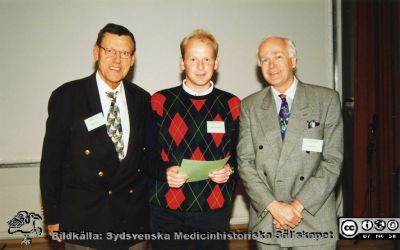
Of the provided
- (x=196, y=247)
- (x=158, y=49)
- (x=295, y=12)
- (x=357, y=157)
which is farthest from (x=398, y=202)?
(x=158, y=49)

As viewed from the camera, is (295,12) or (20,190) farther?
(295,12)

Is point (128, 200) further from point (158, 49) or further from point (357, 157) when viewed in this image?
point (357, 157)

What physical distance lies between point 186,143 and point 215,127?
0.73 ft

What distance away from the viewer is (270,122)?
2264 mm

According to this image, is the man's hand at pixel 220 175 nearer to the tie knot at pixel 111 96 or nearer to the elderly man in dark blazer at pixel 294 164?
the elderly man in dark blazer at pixel 294 164

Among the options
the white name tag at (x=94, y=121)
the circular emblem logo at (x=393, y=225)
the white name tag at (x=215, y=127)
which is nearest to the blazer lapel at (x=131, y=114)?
the white name tag at (x=94, y=121)

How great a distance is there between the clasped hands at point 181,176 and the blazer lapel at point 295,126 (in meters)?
0.37

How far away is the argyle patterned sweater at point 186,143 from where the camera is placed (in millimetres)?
2303

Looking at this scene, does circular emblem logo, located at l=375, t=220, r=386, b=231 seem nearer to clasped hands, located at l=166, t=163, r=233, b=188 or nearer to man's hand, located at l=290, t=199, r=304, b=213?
man's hand, located at l=290, t=199, r=304, b=213

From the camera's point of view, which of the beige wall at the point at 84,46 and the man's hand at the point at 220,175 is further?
the beige wall at the point at 84,46

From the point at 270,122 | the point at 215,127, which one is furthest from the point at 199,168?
the point at 270,122

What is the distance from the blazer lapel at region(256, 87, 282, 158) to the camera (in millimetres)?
2225

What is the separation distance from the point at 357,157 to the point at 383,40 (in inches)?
57.6

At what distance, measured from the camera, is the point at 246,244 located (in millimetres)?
4250
